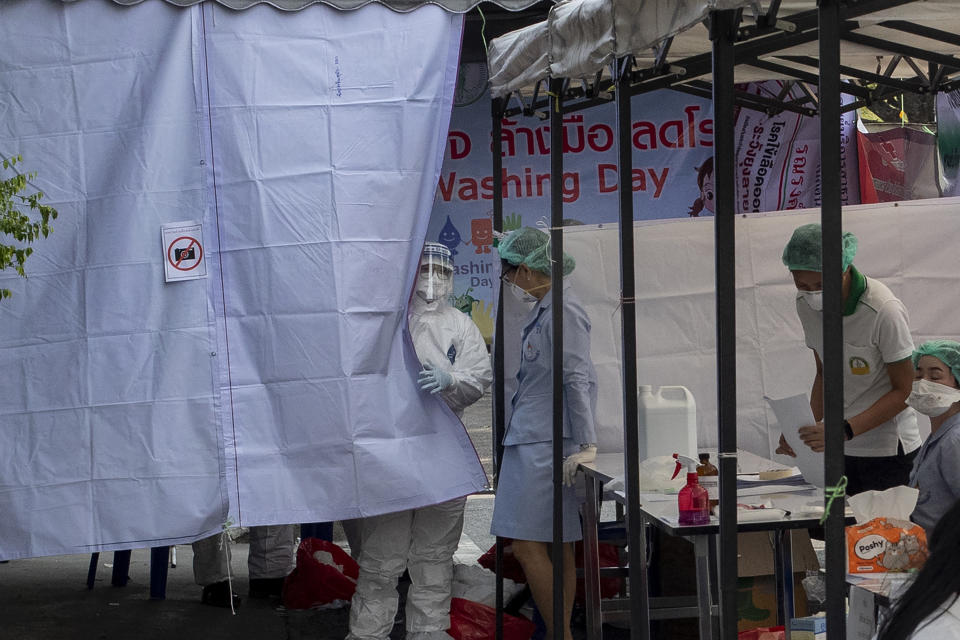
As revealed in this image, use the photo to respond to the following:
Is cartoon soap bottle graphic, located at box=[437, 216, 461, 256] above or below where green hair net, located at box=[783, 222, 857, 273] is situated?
above

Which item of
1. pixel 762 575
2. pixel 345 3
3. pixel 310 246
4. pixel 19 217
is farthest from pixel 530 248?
pixel 19 217

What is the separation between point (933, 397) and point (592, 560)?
1.58 m

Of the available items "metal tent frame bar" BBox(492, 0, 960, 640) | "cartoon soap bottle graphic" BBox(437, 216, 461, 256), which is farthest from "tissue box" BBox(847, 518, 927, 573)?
"cartoon soap bottle graphic" BBox(437, 216, 461, 256)

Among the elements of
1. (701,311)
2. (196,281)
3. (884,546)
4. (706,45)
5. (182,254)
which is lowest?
(884,546)

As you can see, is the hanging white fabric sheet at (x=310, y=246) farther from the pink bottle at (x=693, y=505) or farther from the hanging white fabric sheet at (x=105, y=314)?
the pink bottle at (x=693, y=505)

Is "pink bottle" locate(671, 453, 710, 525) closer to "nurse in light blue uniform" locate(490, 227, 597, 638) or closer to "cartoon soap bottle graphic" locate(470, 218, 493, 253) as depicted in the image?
"nurse in light blue uniform" locate(490, 227, 597, 638)

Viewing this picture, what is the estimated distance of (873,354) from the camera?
4379 mm

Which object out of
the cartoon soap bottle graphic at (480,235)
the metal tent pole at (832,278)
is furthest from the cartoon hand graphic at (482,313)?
the metal tent pole at (832,278)

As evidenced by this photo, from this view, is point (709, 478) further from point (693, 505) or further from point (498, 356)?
point (498, 356)

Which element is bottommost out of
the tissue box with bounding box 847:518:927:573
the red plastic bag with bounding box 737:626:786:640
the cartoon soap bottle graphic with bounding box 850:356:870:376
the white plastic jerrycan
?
the red plastic bag with bounding box 737:626:786:640

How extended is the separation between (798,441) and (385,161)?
201 cm

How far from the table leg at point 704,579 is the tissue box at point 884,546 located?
53 cm

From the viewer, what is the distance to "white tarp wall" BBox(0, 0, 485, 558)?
15.8 feet

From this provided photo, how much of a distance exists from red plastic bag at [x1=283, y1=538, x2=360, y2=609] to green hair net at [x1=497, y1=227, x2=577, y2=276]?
1.93 m
